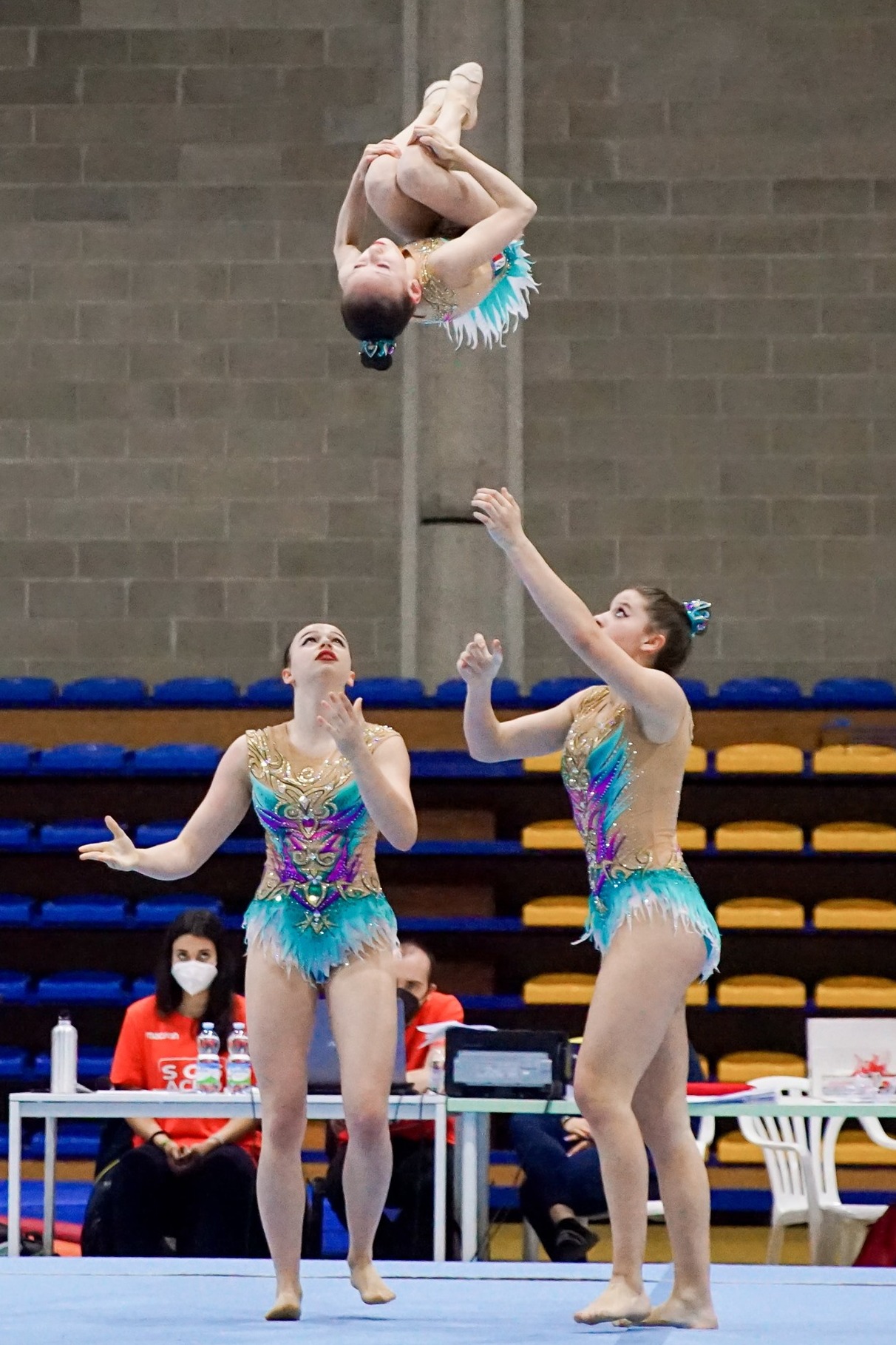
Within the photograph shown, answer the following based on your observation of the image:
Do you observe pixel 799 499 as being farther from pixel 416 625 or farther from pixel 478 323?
pixel 478 323

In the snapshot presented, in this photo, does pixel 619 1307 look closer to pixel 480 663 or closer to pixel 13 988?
pixel 480 663

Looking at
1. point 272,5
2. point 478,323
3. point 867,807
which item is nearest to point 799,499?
point 867,807

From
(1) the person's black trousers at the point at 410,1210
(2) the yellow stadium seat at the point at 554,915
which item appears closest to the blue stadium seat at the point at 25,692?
(2) the yellow stadium seat at the point at 554,915

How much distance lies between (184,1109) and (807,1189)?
200cm

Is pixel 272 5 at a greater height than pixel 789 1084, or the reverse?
pixel 272 5

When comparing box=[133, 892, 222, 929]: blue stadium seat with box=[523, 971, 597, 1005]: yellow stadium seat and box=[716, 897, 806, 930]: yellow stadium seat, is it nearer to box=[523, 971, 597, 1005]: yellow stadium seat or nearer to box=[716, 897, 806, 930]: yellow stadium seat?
box=[523, 971, 597, 1005]: yellow stadium seat

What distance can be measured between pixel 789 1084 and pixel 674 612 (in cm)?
295

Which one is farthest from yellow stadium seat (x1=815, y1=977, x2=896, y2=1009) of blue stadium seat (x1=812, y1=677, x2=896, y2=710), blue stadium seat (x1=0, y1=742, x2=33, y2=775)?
blue stadium seat (x1=0, y1=742, x2=33, y2=775)

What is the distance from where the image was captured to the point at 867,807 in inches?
359

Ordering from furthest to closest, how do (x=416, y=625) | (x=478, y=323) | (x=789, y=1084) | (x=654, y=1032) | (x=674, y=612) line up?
(x=416, y=625), (x=789, y=1084), (x=478, y=323), (x=674, y=612), (x=654, y=1032)

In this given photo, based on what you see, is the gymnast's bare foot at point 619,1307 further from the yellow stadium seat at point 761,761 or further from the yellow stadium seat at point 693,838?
the yellow stadium seat at point 761,761

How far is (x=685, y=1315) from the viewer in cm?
365

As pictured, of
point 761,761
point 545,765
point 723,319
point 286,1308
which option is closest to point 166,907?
point 545,765

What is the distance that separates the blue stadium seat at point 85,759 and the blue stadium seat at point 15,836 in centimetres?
31
